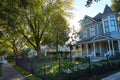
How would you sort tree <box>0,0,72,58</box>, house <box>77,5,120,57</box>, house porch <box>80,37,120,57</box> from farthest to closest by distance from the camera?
tree <box>0,0,72,58</box> → house <box>77,5,120,57</box> → house porch <box>80,37,120,57</box>

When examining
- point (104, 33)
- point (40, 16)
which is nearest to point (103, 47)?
point (104, 33)

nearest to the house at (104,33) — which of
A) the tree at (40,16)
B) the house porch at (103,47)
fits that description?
the house porch at (103,47)

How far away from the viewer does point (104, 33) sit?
90.6 ft

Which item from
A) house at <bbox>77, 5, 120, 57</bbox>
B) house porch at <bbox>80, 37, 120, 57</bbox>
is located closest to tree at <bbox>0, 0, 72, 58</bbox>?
house at <bbox>77, 5, 120, 57</bbox>

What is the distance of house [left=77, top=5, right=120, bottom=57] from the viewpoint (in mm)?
25953

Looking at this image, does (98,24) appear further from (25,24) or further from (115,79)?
(115,79)

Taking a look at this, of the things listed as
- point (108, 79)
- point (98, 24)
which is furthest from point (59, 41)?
point (108, 79)

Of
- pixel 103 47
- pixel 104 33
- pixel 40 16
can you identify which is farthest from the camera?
pixel 103 47

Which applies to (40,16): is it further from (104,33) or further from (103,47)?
(103,47)

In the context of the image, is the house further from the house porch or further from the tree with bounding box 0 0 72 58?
the tree with bounding box 0 0 72 58

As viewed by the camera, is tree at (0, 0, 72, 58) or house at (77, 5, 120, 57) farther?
tree at (0, 0, 72, 58)

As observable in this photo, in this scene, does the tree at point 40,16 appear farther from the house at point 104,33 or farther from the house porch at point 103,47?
the house porch at point 103,47

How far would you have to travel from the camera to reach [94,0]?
10359mm

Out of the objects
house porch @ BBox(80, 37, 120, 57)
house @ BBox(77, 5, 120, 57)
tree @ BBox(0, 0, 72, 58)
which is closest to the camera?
house porch @ BBox(80, 37, 120, 57)
